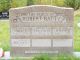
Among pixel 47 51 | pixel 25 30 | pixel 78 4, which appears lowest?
pixel 78 4

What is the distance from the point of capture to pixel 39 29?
337 inches

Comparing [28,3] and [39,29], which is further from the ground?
[39,29]

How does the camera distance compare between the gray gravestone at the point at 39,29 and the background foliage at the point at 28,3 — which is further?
the background foliage at the point at 28,3

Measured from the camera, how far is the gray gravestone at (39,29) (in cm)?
853

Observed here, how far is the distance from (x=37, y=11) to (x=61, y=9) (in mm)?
615

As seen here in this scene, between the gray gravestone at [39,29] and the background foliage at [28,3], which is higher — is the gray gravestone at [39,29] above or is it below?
above

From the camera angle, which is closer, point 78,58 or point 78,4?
point 78,58

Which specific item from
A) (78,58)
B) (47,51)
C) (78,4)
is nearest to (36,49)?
(47,51)

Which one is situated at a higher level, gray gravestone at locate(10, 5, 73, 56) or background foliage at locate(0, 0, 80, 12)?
gray gravestone at locate(10, 5, 73, 56)

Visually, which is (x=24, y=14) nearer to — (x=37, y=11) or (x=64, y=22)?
(x=37, y=11)

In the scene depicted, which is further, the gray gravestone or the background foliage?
the background foliage

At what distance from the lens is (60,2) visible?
115ft

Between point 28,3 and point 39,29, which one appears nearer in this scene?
point 39,29

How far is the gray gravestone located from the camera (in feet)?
28.0
